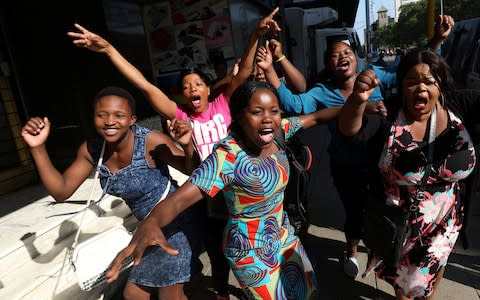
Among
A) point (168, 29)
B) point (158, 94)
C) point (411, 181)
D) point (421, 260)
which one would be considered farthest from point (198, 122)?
point (168, 29)

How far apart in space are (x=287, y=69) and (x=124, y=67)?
1.19 meters

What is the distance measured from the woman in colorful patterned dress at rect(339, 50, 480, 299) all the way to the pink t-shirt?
73 cm

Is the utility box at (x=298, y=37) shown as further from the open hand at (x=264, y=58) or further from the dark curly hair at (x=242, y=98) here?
the dark curly hair at (x=242, y=98)

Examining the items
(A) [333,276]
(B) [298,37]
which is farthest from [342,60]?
(B) [298,37]

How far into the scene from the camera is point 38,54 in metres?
4.19

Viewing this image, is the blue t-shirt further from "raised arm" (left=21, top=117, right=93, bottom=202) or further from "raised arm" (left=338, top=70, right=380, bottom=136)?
"raised arm" (left=21, top=117, right=93, bottom=202)

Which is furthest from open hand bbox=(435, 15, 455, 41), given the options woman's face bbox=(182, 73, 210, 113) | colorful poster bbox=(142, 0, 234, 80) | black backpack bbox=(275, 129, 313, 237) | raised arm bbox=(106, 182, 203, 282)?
colorful poster bbox=(142, 0, 234, 80)

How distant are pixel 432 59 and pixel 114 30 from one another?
12.1 ft

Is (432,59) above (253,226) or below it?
above

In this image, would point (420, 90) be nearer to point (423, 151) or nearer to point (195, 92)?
point (423, 151)

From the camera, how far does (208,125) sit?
2217 millimetres

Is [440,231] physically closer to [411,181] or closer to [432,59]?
[411,181]

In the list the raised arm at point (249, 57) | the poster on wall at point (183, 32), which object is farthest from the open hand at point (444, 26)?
the poster on wall at point (183, 32)

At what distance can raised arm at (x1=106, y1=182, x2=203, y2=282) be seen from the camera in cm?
129
